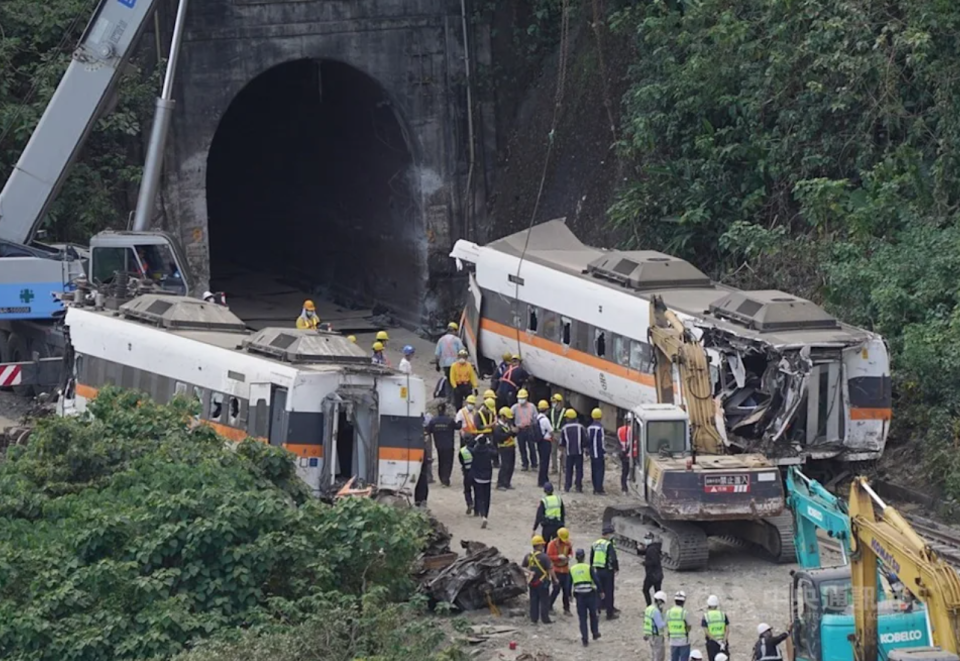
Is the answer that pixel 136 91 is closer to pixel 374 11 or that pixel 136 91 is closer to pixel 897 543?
pixel 374 11

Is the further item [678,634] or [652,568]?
[652,568]

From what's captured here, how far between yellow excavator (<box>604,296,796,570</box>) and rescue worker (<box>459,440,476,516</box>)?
2025 millimetres

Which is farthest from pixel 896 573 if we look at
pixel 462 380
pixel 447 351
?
pixel 447 351

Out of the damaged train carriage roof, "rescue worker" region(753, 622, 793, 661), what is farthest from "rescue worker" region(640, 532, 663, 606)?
the damaged train carriage roof

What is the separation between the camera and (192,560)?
20.6m

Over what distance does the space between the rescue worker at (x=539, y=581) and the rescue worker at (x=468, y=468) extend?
12.0ft

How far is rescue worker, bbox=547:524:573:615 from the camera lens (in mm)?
22719

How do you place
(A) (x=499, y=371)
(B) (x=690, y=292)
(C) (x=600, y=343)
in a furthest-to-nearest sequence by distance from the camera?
(A) (x=499, y=371)
(C) (x=600, y=343)
(B) (x=690, y=292)

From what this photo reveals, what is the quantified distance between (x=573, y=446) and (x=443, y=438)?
1.88 meters

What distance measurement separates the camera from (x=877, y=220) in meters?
31.4

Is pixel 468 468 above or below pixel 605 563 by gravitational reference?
above

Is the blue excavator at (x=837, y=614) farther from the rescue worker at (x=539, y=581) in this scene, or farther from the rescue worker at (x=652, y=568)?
the rescue worker at (x=539, y=581)

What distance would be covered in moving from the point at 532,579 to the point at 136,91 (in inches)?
741

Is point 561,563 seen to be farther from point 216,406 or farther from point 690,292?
point 690,292
